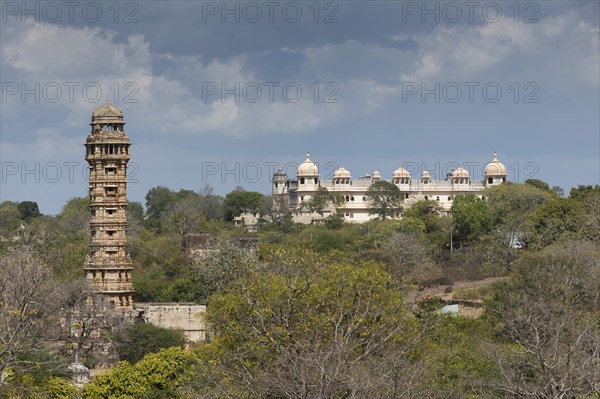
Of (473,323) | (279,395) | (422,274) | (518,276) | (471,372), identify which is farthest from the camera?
(422,274)

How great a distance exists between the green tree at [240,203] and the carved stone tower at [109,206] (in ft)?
182

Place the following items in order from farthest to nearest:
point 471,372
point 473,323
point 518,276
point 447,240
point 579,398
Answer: point 447,240
point 518,276
point 473,323
point 471,372
point 579,398

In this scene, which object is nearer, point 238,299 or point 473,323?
point 238,299

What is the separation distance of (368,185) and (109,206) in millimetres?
63806

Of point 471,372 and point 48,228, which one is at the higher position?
point 48,228

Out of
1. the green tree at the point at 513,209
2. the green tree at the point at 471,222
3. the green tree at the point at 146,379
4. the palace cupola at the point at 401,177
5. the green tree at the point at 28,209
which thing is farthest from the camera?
the palace cupola at the point at 401,177

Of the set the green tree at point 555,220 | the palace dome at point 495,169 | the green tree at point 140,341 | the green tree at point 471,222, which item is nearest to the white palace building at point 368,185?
the palace dome at point 495,169

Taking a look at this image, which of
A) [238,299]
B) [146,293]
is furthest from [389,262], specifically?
[238,299]

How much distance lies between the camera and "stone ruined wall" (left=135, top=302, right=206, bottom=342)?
2188 inches

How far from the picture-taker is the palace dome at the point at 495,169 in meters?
122

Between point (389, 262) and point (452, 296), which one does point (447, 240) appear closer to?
point (389, 262)

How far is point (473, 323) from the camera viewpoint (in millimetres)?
47969

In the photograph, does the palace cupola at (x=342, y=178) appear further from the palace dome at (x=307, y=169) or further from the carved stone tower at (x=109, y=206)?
the carved stone tower at (x=109, y=206)

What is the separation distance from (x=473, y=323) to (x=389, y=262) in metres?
22.0
